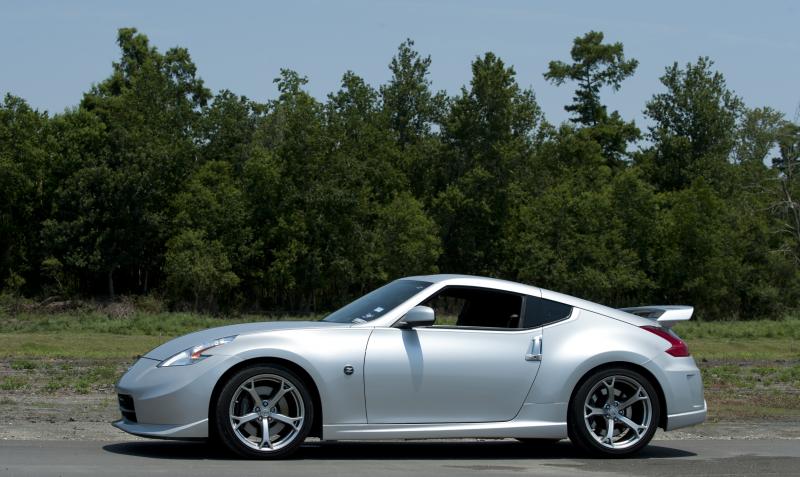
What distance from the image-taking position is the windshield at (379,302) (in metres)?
9.61

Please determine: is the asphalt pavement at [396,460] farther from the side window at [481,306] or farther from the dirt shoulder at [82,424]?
the side window at [481,306]

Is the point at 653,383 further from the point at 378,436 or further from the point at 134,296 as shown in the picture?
the point at 134,296

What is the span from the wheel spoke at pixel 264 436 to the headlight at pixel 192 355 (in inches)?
27.6

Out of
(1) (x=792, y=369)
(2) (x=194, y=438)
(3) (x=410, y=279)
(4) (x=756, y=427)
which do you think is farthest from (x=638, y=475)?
(1) (x=792, y=369)

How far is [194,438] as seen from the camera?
8.86m

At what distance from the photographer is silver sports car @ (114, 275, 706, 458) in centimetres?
897

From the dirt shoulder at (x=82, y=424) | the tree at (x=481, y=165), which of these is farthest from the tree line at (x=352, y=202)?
the dirt shoulder at (x=82, y=424)

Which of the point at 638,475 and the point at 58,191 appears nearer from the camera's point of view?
the point at 638,475

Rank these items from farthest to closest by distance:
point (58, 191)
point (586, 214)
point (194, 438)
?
point (586, 214) → point (58, 191) → point (194, 438)

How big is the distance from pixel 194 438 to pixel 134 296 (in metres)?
54.2

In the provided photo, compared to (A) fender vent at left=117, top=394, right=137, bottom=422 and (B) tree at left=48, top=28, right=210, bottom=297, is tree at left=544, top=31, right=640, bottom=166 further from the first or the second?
(A) fender vent at left=117, top=394, right=137, bottom=422

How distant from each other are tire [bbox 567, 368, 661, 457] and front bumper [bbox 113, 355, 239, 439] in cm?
298

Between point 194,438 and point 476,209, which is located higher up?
point 476,209

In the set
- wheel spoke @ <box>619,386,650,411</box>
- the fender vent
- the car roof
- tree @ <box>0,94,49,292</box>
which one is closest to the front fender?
the fender vent
